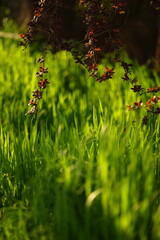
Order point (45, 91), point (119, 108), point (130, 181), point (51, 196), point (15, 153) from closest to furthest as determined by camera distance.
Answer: point (130, 181) < point (51, 196) < point (15, 153) < point (119, 108) < point (45, 91)

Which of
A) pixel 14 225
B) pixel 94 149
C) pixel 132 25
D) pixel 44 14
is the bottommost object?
pixel 14 225

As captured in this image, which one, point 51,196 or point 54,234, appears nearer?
point 54,234

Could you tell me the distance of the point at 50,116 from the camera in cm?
322

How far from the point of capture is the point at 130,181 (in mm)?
1601

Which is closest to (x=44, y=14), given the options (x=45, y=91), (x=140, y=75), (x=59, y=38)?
(x=59, y=38)

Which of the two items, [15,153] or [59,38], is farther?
[15,153]

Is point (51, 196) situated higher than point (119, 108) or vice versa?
point (119, 108)

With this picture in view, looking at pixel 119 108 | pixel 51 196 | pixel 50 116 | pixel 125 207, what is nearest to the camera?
pixel 125 207

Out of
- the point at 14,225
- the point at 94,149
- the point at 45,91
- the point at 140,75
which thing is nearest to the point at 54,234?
the point at 14,225

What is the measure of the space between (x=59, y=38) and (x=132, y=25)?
3302 mm

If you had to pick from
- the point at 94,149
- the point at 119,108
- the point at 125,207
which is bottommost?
the point at 125,207

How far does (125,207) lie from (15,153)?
39.0 inches

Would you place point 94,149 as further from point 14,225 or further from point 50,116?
point 50,116

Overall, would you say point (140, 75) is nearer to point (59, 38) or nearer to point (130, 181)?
point (59, 38)
